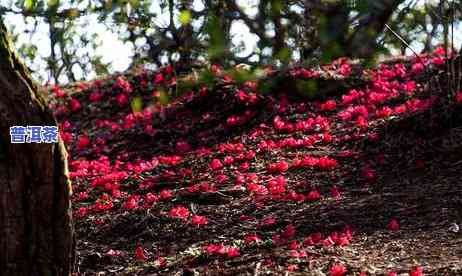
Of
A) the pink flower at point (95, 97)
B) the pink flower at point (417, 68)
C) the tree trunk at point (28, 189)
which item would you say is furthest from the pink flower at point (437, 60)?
the tree trunk at point (28, 189)

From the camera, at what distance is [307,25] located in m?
3.50

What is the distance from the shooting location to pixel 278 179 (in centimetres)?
891

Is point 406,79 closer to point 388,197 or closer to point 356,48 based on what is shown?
point 388,197

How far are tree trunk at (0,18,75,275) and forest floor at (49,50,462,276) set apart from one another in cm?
141

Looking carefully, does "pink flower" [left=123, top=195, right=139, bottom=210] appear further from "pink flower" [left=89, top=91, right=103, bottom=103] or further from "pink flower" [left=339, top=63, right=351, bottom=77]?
"pink flower" [left=89, top=91, right=103, bottom=103]

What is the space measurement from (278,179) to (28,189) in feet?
14.9

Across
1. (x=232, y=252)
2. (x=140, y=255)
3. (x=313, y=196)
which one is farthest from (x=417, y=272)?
(x=140, y=255)

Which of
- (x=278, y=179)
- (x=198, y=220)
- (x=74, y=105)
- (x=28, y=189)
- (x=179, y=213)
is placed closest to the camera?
(x=28, y=189)

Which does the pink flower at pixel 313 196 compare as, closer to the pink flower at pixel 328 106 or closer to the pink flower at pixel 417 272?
the pink flower at pixel 417 272

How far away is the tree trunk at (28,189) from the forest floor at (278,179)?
1406 millimetres

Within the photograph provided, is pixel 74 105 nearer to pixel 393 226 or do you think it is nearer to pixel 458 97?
pixel 458 97

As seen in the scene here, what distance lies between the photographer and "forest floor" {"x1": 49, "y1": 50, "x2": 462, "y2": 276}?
6.24 m

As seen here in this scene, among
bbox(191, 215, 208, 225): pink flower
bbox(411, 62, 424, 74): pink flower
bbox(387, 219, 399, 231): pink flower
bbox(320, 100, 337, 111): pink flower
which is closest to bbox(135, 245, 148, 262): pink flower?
bbox(191, 215, 208, 225): pink flower

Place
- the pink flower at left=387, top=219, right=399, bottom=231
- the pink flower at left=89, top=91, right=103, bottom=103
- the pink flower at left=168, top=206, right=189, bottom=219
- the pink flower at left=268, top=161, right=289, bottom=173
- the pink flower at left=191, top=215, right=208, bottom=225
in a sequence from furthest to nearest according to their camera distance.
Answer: the pink flower at left=89, top=91, right=103, bottom=103 → the pink flower at left=268, top=161, right=289, bottom=173 → the pink flower at left=168, top=206, right=189, bottom=219 → the pink flower at left=191, top=215, right=208, bottom=225 → the pink flower at left=387, top=219, right=399, bottom=231
